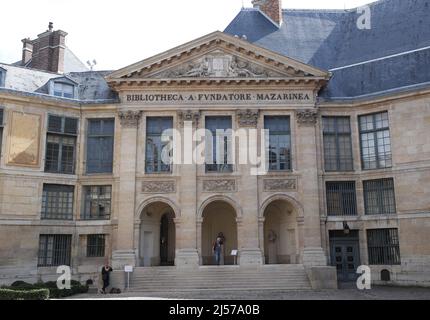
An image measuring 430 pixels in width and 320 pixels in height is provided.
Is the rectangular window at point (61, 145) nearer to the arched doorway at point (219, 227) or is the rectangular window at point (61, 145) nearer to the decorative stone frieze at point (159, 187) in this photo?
the decorative stone frieze at point (159, 187)

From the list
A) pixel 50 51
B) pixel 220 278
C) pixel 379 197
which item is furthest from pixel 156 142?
pixel 379 197

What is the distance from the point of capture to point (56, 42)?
29312 millimetres

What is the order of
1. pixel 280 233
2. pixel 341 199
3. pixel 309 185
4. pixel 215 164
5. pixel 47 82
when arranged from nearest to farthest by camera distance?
pixel 309 185
pixel 215 164
pixel 341 199
pixel 47 82
pixel 280 233

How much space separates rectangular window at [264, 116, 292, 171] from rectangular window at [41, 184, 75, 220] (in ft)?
35.7

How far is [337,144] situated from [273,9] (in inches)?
445

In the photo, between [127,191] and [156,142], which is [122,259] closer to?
[127,191]

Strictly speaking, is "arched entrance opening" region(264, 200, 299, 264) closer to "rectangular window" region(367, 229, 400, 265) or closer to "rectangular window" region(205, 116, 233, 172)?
"rectangular window" region(205, 116, 233, 172)

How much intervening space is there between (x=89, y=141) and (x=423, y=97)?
58.4 feet

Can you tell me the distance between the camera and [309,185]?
24266 millimetres

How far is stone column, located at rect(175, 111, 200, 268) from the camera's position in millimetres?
23234

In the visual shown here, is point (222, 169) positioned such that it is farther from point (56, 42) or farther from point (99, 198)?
point (56, 42)

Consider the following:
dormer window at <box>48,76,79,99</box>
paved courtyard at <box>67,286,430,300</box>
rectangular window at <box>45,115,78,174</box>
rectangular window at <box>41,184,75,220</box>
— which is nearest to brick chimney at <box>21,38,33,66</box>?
dormer window at <box>48,76,79,99</box>

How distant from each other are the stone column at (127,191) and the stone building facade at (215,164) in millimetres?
57

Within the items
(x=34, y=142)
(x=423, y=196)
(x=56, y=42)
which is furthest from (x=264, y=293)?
(x=56, y=42)
